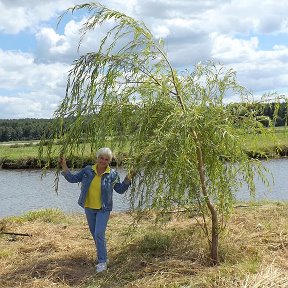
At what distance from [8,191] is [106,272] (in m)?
15.9

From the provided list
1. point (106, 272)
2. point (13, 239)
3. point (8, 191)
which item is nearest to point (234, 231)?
point (106, 272)

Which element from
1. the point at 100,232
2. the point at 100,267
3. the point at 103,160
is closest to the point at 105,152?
the point at 103,160

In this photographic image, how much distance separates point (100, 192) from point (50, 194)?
1308 cm

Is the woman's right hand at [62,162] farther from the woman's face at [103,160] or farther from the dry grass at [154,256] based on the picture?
the dry grass at [154,256]

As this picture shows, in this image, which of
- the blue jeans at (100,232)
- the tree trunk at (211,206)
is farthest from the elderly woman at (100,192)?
the tree trunk at (211,206)

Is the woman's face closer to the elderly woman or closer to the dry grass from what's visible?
the elderly woman

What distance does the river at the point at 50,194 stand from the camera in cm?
1423

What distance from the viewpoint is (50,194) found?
64.4 feet

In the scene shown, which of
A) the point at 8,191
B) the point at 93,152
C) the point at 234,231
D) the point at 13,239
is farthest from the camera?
the point at 8,191

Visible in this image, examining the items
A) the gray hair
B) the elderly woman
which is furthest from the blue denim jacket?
the gray hair

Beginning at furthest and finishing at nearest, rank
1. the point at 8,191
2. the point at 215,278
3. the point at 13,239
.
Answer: the point at 8,191
the point at 13,239
the point at 215,278

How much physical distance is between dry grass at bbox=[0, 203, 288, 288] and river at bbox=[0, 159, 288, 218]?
2847 millimetres

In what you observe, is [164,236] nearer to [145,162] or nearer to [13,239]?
[145,162]

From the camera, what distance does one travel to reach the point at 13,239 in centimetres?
880
